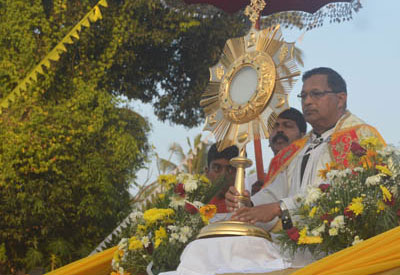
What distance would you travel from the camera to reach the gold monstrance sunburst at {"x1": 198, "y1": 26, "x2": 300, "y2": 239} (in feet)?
15.0

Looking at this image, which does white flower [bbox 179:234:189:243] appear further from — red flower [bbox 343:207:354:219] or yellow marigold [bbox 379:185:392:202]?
yellow marigold [bbox 379:185:392:202]

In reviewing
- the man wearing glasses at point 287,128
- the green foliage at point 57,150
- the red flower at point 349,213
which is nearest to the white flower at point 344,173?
the red flower at point 349,213

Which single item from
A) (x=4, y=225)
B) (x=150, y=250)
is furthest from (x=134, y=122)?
(x=150, y=250)

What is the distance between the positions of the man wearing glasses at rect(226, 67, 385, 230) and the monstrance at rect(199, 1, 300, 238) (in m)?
0.57

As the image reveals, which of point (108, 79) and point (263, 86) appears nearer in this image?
point (263, 86)

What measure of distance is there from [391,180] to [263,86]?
1.15 meters

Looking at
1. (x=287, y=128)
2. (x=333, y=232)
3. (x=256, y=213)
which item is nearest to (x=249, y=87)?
(x=256, y=213)

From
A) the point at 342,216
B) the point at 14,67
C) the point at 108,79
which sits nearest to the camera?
the point at 342,216

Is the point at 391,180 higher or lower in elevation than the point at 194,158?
lower

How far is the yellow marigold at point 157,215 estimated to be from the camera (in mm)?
5098

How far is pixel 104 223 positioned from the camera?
9.68m

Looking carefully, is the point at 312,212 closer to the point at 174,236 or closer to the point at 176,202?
the point at 174,236

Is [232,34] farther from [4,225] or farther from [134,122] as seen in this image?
[4,225]

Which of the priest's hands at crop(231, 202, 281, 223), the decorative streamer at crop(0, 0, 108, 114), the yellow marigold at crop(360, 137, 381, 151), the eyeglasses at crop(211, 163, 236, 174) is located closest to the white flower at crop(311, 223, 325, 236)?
the priest's hands at crop(231, 202, 281, 223)
